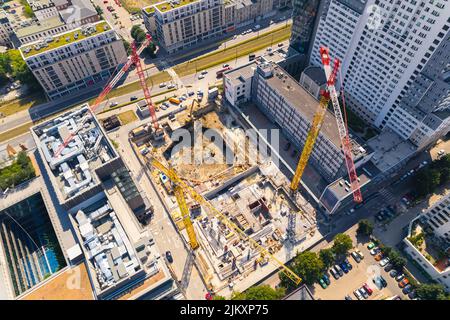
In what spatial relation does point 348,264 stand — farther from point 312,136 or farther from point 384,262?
point 312,136

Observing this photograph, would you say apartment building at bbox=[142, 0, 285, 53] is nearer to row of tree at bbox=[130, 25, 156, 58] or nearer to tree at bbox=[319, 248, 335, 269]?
row of tree at bbox=[130, 25, 156, 58]

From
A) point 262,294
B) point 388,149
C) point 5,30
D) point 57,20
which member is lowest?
point 262,294

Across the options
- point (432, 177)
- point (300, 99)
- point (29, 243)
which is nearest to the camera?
point (29, 243)

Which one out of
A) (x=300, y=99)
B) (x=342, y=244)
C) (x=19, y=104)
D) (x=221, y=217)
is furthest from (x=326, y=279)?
(x=19, y=104)

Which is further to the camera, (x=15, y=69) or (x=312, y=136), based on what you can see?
(x=15, y=69)

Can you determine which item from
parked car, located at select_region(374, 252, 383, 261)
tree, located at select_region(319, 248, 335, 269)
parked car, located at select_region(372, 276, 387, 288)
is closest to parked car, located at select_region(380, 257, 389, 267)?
parked car, located at select_region(374, 252, 383, 261)

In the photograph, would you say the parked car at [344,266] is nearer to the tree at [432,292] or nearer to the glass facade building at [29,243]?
the tree at [432,292]

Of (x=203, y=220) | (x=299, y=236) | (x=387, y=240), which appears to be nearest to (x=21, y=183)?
(x=203, y=220)

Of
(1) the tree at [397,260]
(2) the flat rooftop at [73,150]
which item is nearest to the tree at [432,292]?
(1) the tree at [397,260]
